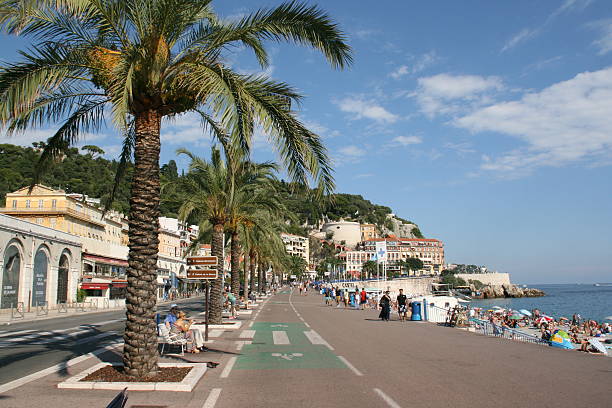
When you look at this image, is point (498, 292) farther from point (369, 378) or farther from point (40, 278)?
point (369, 378)

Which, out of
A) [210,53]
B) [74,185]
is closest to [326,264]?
[74,185]

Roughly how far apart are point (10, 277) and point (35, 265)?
3.49 metres

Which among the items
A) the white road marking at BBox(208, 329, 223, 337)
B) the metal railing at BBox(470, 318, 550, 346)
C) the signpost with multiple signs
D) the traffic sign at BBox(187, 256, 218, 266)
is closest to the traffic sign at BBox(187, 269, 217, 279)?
the signpost with multiple signs

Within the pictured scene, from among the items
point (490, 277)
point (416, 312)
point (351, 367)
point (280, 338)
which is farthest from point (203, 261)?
point (490, 277)

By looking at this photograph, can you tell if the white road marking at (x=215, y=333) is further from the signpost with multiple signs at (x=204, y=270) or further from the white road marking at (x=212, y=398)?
the white road marking at (x=212, y=398)

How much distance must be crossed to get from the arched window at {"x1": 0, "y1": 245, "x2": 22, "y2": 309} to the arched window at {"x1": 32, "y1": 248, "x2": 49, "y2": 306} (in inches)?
86.0

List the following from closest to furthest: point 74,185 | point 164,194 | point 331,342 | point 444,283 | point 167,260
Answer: point 331,342, point 164,194, point 167,260, point 74,185, point 444,283

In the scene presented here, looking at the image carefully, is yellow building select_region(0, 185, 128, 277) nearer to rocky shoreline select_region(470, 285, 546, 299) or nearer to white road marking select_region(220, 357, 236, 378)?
white road marking select_region(220, 357, 236, 378)

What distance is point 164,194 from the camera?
80.0 ft

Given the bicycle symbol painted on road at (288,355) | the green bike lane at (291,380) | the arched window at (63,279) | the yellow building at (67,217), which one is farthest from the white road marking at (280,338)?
the yellow building at (67,217)

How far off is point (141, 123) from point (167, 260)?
73.5 metres

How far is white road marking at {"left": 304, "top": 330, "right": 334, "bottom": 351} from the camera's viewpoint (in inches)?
608

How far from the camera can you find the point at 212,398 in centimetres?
784

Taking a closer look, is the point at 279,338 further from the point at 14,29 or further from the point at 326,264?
the point at 326,264
